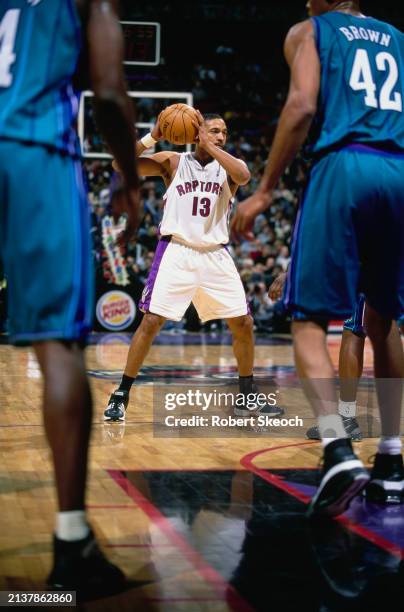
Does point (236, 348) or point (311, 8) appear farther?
point (236, 348)

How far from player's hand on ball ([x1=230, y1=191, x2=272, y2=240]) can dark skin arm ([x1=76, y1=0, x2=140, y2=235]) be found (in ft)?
2.26

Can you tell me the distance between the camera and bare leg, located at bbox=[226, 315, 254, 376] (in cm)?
635

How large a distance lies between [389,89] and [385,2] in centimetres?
2074

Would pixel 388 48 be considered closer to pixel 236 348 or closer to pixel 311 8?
pixel 311 8

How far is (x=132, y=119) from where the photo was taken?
106 inches

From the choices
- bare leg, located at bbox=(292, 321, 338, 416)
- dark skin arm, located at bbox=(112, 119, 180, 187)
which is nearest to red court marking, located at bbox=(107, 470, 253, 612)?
bare leg, located at bbox=(292, 321, 338, 416)

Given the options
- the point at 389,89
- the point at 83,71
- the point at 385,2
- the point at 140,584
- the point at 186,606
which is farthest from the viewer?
the point at 385,2

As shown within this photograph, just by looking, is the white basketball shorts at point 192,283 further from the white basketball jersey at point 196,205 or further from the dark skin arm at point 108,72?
the dark skin arm at point 108,72

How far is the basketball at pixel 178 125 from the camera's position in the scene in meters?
5.86

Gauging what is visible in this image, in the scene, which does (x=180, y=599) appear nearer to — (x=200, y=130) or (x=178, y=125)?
(x=178, y=125)

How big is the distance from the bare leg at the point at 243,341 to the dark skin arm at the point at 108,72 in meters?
3.73

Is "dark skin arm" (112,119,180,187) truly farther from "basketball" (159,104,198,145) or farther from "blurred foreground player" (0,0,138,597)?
"blurred foreground player" (0,0,138,597)

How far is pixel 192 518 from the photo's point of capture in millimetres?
3352

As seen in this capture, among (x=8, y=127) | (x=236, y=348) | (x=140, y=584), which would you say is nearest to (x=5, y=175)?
(x=8, y=127)
